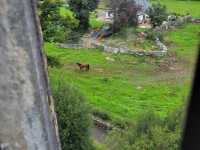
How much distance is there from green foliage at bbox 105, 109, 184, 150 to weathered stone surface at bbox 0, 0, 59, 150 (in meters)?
3.06

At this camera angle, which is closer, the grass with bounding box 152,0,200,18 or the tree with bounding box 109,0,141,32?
the tree with bounding box 109,0,141,32

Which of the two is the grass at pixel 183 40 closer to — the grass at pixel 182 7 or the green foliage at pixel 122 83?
the green foliage at pixel 122 83

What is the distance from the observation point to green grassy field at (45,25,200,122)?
13.6 m

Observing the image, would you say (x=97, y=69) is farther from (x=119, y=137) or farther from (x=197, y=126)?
(x=197, y=126)

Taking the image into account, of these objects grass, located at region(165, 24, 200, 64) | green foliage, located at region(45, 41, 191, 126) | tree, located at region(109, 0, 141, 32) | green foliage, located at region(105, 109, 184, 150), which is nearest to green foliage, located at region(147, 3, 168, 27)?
grass, located at region(165, 24, 200, 64)

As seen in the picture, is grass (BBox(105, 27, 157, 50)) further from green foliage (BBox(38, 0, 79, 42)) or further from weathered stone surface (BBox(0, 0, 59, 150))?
weathered stone surface (BBox(0, 0, 59, 150))

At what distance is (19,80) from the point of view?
3543 mm

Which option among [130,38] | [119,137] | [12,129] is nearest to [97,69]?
[130,38]

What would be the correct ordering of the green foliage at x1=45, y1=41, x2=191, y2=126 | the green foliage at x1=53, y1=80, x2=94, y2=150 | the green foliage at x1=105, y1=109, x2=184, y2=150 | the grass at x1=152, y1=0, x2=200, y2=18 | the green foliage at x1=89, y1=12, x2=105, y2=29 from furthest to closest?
the grass at x1=152, y1=0, x2=200, y2=18 < the green foliage at x1=89, y1=12, x2=105, y2=29 < the green foliage at x1=45, y1=41, x2=191, y2=126 < the green foliage at x1=53, y1=80, x2=94, y2=150 < the green foliage at x1=105, y1=109, x2=184, y2=150

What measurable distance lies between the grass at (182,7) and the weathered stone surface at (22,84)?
2370 cm

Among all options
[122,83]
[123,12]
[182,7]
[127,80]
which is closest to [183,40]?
[123,12]

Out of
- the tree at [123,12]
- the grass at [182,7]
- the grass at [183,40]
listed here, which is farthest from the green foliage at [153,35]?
the grass at [182,7]

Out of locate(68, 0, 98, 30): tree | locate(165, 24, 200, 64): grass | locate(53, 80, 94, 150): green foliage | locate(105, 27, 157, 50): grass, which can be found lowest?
locate(165, 24, 200, 64): grass

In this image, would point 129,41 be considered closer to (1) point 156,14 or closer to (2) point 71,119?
(1) point 156,14
